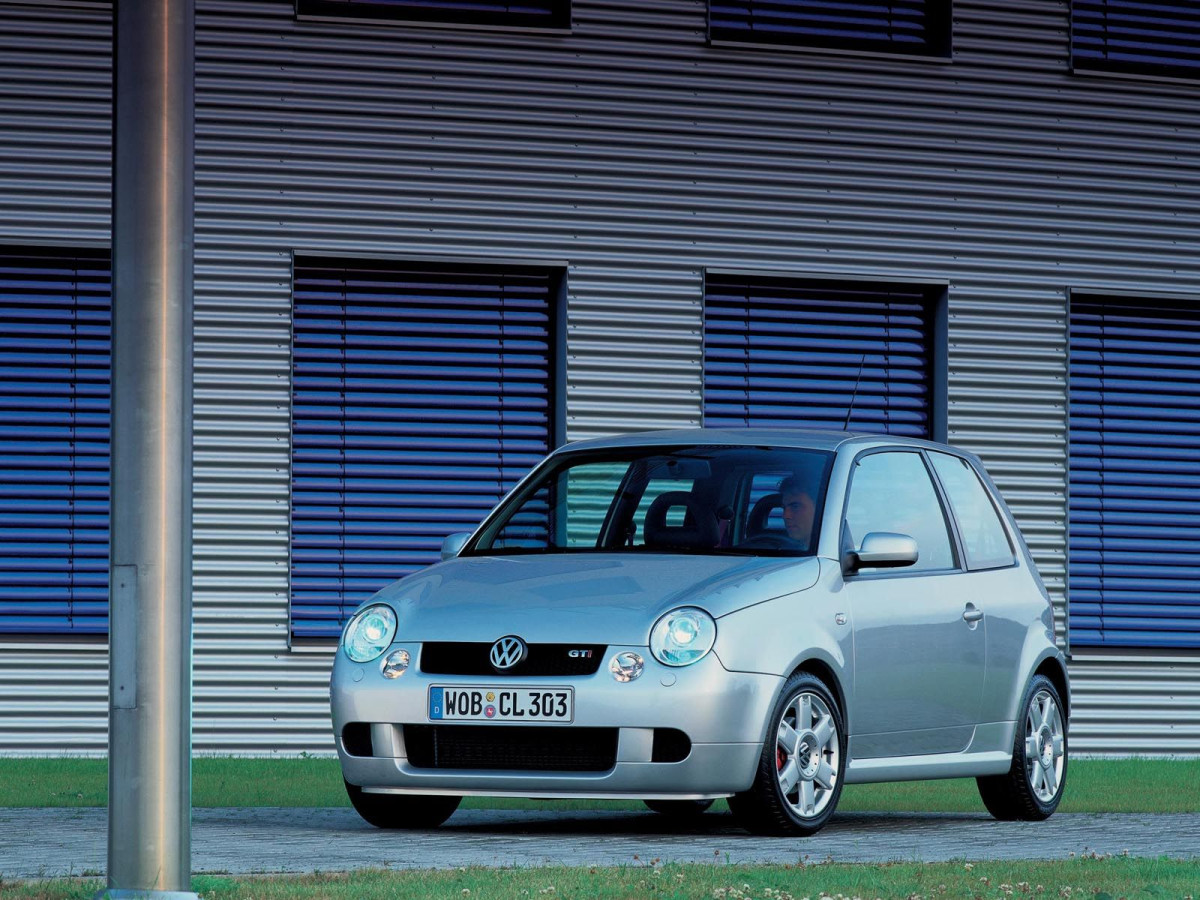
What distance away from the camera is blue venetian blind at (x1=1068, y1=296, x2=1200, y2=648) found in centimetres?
1688

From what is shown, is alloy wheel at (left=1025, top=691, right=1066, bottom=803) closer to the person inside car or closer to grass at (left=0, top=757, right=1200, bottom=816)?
grass at (left=0, top=757, right=1200, bottom=816)

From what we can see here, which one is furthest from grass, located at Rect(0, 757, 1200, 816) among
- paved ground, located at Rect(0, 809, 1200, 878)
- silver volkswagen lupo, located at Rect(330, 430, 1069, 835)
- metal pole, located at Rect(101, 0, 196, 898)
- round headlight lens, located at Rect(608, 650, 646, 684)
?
metal pole, located at Rect(101, 0, 196, 898)

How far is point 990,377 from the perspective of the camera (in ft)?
54.2

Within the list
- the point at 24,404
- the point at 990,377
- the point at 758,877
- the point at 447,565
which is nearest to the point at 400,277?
the point at 24,404

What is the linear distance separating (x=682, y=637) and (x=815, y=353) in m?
8.01

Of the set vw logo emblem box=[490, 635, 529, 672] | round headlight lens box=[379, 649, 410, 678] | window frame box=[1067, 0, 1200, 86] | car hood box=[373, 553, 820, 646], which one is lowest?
round headlight lens box=[379, 649, 410, 678]

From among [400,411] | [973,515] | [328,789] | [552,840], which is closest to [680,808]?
[552,840]

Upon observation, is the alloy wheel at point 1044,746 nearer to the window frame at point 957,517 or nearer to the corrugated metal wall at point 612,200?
the window frame at point 957,517

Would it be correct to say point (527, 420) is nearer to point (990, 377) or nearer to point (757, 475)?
point (990, 377)

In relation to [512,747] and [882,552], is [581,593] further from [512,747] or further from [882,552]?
[882,552]

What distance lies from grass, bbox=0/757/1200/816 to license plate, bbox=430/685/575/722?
2.41 m

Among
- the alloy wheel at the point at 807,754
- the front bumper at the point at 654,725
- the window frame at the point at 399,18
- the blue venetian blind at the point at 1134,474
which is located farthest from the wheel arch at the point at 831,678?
the blue venetian blind at the point at 1134,474

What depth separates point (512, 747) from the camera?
8.57m

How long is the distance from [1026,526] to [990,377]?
1130mm
